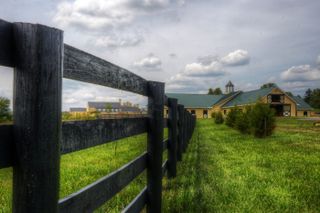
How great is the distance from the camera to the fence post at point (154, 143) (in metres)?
3.45

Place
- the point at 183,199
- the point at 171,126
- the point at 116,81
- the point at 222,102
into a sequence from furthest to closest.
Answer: the point at 222,102 < the point at 171,126 < the point at 183,199 < the point at 116,81

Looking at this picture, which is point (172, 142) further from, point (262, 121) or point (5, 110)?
point (262, 121)

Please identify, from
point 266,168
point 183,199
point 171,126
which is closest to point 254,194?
point 183,199

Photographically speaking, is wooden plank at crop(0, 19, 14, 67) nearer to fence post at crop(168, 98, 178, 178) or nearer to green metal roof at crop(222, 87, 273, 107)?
fence post at crop(168, 98, 178, 178)

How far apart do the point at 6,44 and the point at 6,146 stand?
1.21 feet

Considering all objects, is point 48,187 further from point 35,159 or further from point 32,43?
point 32,43

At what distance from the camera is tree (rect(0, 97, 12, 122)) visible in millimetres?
1291

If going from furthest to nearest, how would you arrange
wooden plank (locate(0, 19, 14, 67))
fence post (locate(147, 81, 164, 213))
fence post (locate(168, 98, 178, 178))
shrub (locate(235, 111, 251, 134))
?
shrub (locate(235, 111, 251, 134)) < fence post (locate(168, 98, 178, 178)) < fence post (locate(147, 81, 164, 213)) < wooden plank (locate(0, 19, 14, 67))

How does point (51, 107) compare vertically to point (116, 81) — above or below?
below

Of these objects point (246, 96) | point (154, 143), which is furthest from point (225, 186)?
point (246, 96)

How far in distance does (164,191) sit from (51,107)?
404 centimetres

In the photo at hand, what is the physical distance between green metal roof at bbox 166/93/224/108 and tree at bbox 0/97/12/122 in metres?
75.2

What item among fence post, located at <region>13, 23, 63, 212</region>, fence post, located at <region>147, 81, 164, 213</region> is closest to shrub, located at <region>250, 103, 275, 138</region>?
fence post, located at <region>147, 81, 164, 213</region>

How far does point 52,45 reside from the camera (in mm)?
1361
